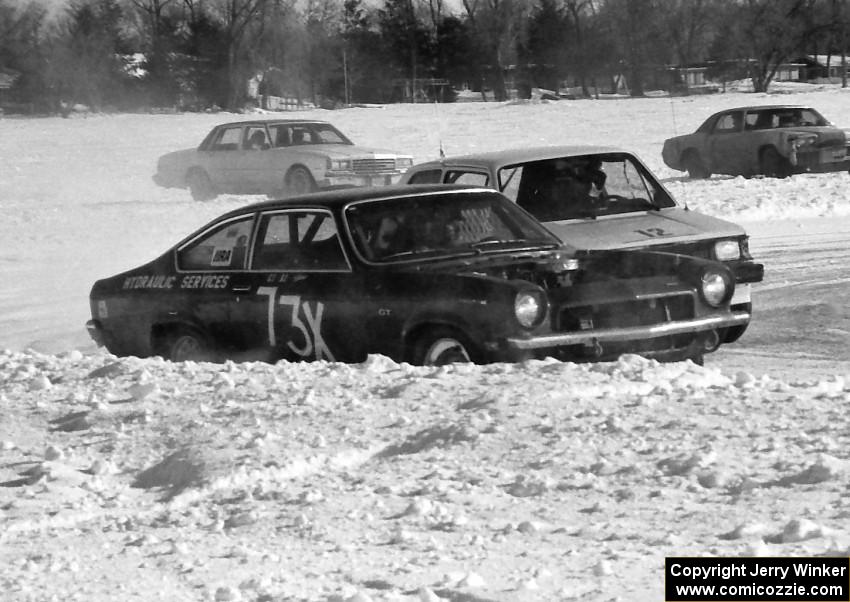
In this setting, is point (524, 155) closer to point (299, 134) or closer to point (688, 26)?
point (299, 134)

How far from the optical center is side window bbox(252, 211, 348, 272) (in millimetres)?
8289

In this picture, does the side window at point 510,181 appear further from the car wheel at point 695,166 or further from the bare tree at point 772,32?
the bare tree at point 772,32

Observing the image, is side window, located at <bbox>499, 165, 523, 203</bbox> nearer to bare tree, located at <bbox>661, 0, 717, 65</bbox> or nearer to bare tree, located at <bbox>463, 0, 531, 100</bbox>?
bare tree, located at <bbox>463, 0, 531, 100</bbox>

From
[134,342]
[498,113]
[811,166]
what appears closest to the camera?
[134,342]

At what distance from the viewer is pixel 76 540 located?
526 cm

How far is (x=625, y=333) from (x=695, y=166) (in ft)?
60.8

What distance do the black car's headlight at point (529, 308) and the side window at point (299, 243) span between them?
1.20m

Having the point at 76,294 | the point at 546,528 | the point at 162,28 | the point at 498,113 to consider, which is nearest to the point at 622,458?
the point at 546,528

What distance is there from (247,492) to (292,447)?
1.92ft

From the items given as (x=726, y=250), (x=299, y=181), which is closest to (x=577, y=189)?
(x=726, y=250)

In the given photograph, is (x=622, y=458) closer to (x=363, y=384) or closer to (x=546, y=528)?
(x=546, y=528)

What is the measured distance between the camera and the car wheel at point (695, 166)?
83.8ft

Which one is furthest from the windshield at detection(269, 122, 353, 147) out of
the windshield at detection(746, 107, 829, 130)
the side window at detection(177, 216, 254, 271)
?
the side window at detection(177, 216, 254, 271)

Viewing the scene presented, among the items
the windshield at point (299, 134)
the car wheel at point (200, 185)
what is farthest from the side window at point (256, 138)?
the car wheel at point (200, 185)
